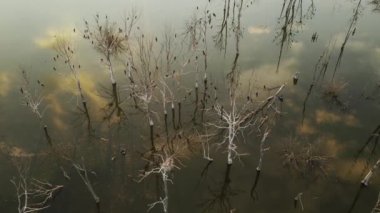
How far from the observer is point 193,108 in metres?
24.3

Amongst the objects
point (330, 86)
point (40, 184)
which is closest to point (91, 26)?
point (40, 184)

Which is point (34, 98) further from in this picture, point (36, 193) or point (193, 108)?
point (193, 108)

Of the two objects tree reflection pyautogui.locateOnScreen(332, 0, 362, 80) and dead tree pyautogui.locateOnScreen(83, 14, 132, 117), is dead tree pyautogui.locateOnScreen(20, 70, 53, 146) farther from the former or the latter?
tree reflection pyautogui.locateOnScreen(332, 0, 362, 80)

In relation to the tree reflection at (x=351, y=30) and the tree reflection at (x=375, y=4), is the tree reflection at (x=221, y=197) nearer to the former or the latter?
the tree reflection at (x=351, y=30)

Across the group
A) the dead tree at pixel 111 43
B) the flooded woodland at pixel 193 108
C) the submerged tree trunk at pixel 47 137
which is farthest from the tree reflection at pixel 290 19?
the submerged tree trunk at pixel 47 137

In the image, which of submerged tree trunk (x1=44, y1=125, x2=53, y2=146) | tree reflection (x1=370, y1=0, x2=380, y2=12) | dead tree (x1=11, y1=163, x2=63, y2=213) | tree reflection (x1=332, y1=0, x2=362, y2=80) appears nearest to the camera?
dead tree (x1=11, y1=163, x2=63, y2=213)

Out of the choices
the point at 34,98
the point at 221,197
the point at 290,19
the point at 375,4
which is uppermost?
the point at 375,4

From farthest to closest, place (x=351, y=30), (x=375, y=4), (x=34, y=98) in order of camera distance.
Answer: (x=375, y=4) < (x=351, y=30) < (x=34, y=98)

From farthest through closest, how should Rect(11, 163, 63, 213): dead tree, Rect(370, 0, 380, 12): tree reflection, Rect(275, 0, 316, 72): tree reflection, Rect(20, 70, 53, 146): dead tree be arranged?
Rect(370, 0, 380, 12): tree reflection < Rect(275, 0, 316, 72): tree reflection < Rect(20, 70, 53, 146): dead tree < Rect(11, 163, 63, 213): dead tree

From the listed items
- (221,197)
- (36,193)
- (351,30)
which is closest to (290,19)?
(351,30)

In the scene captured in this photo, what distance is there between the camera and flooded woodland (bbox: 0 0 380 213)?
63.8 ft

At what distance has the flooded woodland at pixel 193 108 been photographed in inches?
766

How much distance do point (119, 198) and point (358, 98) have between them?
612 inches

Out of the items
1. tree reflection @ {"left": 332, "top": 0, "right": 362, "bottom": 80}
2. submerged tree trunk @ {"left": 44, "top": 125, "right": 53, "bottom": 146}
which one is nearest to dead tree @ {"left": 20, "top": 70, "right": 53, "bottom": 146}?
submerged tree trunk @ {"left": 44, "top": 125, "right": 53, "bottom": 146}
